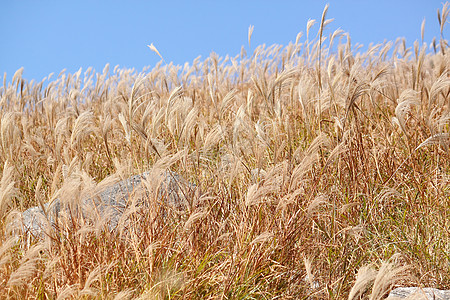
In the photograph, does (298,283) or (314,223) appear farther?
(314,223)

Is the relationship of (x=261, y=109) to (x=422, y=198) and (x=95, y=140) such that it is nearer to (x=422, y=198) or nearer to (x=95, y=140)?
(x=95, y=140)

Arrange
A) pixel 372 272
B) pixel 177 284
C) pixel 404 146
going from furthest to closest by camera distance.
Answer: pixel 404 146 < pixel 177 284 < pixel 372 272

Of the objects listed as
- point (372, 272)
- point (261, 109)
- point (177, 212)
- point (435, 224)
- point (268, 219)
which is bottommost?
point (435, 224)

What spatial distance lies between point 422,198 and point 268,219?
1.17m

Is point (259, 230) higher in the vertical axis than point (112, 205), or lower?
lower

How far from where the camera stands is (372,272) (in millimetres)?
1528

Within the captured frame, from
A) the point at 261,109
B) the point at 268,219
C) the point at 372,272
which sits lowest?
the point at 372,272

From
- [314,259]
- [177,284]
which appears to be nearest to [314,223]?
[314,259]


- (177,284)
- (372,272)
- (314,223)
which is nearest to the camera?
(372,272)

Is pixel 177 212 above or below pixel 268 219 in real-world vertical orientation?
above

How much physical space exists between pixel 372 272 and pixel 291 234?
83cm

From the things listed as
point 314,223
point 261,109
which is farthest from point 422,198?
point 261,109

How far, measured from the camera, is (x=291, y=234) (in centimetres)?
234

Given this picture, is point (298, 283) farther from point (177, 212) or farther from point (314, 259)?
point (177, 212)
